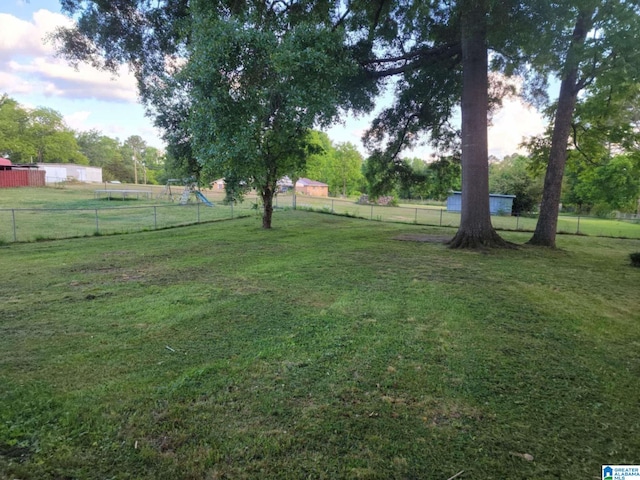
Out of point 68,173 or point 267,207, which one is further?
point 68,173

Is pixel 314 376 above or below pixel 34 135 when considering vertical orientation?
below

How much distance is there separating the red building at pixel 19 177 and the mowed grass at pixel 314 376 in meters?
37.2

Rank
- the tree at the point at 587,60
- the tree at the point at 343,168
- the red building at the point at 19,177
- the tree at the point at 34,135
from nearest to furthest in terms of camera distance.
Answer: the tree at the point at 587,60, the red building at the point at 19,177, the tree at the point at 34,135, the tree at the point at 343,168

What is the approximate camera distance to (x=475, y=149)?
10.3m

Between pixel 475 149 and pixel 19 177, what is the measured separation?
42250mm

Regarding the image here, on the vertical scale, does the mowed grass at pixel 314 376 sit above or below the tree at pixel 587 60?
below

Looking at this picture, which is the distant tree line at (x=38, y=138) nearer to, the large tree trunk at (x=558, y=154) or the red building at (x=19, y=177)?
the red building at (x=19, y=177)

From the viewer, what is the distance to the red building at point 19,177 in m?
34.1

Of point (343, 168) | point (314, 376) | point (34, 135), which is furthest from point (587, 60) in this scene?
point (34, 135)

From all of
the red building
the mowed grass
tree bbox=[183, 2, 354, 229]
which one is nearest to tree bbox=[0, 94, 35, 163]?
the red building

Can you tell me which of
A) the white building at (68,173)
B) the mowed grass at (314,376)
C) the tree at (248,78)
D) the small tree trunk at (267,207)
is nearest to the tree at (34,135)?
the white building at (68,173)

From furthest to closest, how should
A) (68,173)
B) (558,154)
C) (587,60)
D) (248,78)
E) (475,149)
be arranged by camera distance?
(68,173) < (558,154) < (475,149) < (587,60) < (248,78)

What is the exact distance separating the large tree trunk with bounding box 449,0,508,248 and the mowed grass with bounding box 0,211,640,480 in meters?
3.87

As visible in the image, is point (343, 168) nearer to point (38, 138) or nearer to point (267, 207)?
point (38, 138)
